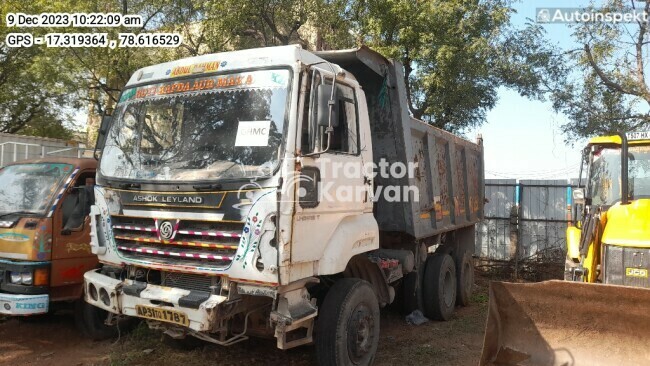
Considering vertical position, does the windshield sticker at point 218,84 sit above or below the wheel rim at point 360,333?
above

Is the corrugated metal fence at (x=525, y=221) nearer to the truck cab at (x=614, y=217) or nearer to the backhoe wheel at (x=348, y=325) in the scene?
the truck cab at (x=614, y=217)

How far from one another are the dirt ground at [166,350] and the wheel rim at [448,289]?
32.8 inches

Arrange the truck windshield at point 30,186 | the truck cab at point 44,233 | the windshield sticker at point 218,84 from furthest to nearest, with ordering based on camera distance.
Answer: the truck windshield at point 30,186
the truck cab at point 44,233
the windshield sticker at point 218,84

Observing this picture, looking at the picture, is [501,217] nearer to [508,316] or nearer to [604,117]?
[604,117]

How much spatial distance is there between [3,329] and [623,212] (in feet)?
22.9

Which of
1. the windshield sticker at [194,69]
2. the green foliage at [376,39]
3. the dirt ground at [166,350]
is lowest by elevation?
the dirt ground at [166,350]

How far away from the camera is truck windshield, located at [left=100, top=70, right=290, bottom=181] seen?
13.0 feet

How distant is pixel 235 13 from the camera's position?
11.2 metres

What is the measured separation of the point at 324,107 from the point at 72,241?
3309 millimetres

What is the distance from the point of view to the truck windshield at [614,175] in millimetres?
5277

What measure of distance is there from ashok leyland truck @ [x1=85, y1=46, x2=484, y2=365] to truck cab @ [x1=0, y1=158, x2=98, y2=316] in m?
0.83

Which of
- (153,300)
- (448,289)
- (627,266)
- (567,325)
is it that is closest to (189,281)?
(153,300)

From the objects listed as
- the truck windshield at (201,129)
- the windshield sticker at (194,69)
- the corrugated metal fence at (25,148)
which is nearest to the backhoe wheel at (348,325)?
the truck windshield at (201,129)

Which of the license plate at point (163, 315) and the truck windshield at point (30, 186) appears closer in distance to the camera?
the license plate at point (163, 315)
